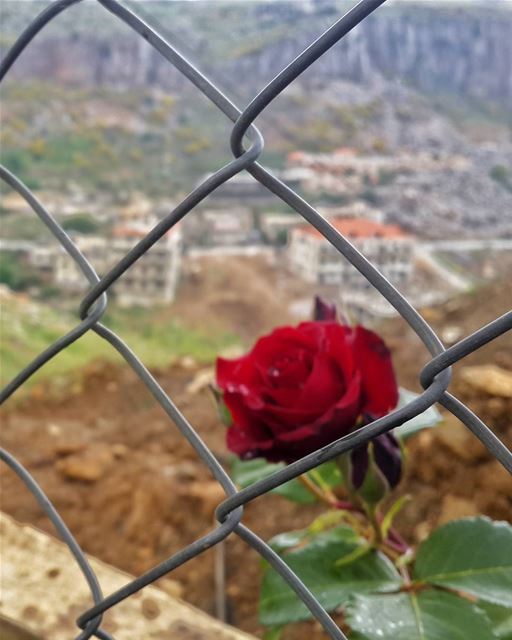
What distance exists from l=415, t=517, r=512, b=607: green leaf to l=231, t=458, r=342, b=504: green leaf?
105 millimetres

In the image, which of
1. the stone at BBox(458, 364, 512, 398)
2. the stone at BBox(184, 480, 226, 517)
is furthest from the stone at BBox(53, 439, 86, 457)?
the stone at BBox(458, 364, 512, 398)

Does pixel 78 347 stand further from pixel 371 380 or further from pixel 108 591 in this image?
pixel 371 380

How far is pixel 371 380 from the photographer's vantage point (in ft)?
1.27

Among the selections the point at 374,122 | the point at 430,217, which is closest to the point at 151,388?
the point at 430,217

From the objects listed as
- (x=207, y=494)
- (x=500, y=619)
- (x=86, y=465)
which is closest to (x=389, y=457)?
(x=500, y=619)

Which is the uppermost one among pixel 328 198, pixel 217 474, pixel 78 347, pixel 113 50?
pixel 113 50

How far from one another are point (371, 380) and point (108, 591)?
39 centimetres

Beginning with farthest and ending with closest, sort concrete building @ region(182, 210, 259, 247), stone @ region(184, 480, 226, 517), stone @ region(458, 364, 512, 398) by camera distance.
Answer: concrete building @ region(182, 210, 259, 247) < stone @ region(184, 480, 226, 517) < stone @ region(458, 364, 512, 398)

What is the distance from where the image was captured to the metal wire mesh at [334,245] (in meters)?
0.22

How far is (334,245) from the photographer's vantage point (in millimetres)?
261

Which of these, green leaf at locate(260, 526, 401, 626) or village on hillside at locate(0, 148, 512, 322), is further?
village on hillside at locate(0, 148, 512, 322)

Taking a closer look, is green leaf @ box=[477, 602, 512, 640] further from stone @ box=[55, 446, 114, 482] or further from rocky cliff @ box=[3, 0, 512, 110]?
rocky cliff @ box=[3, 0, 512, 110]

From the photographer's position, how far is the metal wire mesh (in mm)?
225

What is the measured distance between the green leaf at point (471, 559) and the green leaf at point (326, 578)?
25 mm
